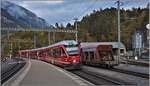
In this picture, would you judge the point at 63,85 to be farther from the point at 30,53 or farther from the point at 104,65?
the point at 30,53

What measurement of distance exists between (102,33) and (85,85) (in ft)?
348

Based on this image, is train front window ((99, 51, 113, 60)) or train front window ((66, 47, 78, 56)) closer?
train front window ((66, 47, 78, 56))

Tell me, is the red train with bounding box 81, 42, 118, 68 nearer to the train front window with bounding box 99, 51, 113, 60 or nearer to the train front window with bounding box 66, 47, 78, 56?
the train front window with bounding box 99, 51, 113, 60

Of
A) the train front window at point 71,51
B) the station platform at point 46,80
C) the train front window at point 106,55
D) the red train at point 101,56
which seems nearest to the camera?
the station platform at point 46,80

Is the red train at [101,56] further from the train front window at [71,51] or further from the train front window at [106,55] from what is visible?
the train front window at [71,51]

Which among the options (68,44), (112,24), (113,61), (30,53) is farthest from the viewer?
(112,24)

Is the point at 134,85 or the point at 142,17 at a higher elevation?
the point at 142,17

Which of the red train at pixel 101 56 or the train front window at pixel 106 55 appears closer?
the red train at pixel 101 56

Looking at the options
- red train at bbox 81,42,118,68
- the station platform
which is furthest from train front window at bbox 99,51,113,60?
the station platform

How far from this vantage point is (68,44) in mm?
43969

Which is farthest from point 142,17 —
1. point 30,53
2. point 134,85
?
point 134,85

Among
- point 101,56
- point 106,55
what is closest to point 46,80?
point 101,56

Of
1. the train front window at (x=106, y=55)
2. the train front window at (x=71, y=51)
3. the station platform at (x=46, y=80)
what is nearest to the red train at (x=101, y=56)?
the train front window at (x=106, y=55)

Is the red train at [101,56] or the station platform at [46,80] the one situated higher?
the red train at [101,56]
